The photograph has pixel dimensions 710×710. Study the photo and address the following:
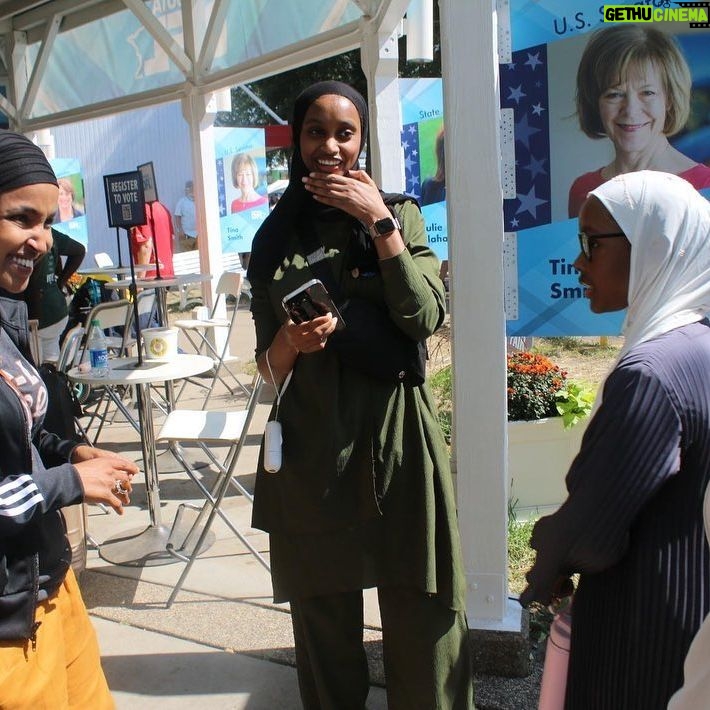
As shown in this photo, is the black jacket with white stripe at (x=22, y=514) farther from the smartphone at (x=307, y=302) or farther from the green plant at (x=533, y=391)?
the green plant at (x=533, y=391)

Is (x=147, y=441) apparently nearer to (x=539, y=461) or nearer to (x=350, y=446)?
(x=539, y=461)

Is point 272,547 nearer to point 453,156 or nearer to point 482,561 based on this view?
point 482,561

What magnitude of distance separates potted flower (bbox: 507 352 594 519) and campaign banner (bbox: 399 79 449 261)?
2408 millimetres

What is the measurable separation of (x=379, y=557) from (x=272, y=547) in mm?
318

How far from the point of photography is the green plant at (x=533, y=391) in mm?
4184

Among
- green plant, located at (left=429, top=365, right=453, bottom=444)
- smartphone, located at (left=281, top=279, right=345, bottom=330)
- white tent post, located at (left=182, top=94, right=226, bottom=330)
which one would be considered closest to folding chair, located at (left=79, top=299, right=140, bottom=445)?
white tent post, located at (left=182, top=94, right=226, bottom=330)

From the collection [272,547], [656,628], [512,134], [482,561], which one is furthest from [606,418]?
[512,134]

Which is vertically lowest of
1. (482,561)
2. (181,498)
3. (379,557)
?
(181,498)

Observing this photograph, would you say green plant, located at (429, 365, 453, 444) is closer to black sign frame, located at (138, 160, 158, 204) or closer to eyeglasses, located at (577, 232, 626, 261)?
black sign frame, located at (138, 160, 158, 204)

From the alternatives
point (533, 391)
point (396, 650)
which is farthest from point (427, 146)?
point (396, 650)

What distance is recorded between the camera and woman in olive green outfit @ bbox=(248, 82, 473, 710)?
7.13 feet

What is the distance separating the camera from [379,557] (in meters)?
2.25

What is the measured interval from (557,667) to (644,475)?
1.78 ft

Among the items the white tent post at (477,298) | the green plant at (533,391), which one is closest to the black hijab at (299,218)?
the white tent post at (477,298)
